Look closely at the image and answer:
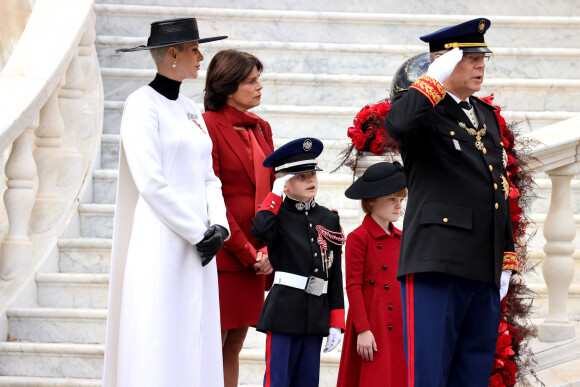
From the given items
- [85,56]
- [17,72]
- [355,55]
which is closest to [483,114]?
[17,72]

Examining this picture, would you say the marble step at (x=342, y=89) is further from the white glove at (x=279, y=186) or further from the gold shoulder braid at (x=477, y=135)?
the gold shoulder braid at (x=477, y=135)

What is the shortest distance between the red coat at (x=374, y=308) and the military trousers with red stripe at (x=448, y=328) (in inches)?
26.1

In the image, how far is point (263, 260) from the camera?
4629 mm

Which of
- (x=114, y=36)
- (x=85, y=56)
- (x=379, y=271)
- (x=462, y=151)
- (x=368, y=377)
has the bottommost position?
(x=368, y=377)

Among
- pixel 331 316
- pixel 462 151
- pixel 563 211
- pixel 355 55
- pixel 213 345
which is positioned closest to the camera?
pixel 462 151

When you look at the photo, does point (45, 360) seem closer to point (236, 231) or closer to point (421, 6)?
point (236, 231)

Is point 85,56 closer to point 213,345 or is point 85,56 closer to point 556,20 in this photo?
point 213,345

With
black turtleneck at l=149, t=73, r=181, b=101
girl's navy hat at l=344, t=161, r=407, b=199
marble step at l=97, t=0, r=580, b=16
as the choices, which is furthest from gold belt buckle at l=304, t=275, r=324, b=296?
marble step at l=97, t=0, r=580, b=16

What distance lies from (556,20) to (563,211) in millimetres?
3179

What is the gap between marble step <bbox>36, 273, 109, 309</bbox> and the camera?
5.82 metres

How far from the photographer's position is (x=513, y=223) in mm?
4652

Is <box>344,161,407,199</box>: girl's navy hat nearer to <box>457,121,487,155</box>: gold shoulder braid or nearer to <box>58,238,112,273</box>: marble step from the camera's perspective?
<box>457,121,487,155</box>: gold shoulder braid

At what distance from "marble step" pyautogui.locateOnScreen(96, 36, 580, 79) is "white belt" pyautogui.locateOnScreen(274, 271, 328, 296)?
11.2 feet

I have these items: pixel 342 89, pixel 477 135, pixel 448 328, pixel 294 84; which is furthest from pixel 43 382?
pixel 342 89
